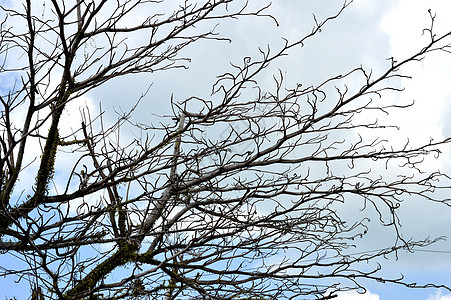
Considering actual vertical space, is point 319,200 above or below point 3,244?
above

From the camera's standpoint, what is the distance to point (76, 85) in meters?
4.79

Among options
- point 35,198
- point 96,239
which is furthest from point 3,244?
point 96,239

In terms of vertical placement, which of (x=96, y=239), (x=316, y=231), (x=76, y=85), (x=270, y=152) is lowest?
(x=96, y=239)

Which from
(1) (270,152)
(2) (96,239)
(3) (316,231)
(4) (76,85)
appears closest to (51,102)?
(4) (76,85)

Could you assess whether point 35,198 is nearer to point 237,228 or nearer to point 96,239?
point 96,239

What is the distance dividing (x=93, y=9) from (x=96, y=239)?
2058 millimetres

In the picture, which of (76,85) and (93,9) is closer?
(93,9)

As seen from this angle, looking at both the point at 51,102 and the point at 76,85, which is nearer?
the point at 51,102

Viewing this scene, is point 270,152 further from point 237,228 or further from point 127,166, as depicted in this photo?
point 127,166

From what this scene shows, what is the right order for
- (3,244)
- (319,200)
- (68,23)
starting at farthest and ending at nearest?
(319,200) < (3,244) < (68,23)

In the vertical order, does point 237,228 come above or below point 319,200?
below

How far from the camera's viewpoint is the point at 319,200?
5.13 meters

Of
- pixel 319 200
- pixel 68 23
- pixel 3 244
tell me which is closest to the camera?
pixel 68 23

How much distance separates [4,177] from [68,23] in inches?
61.9
